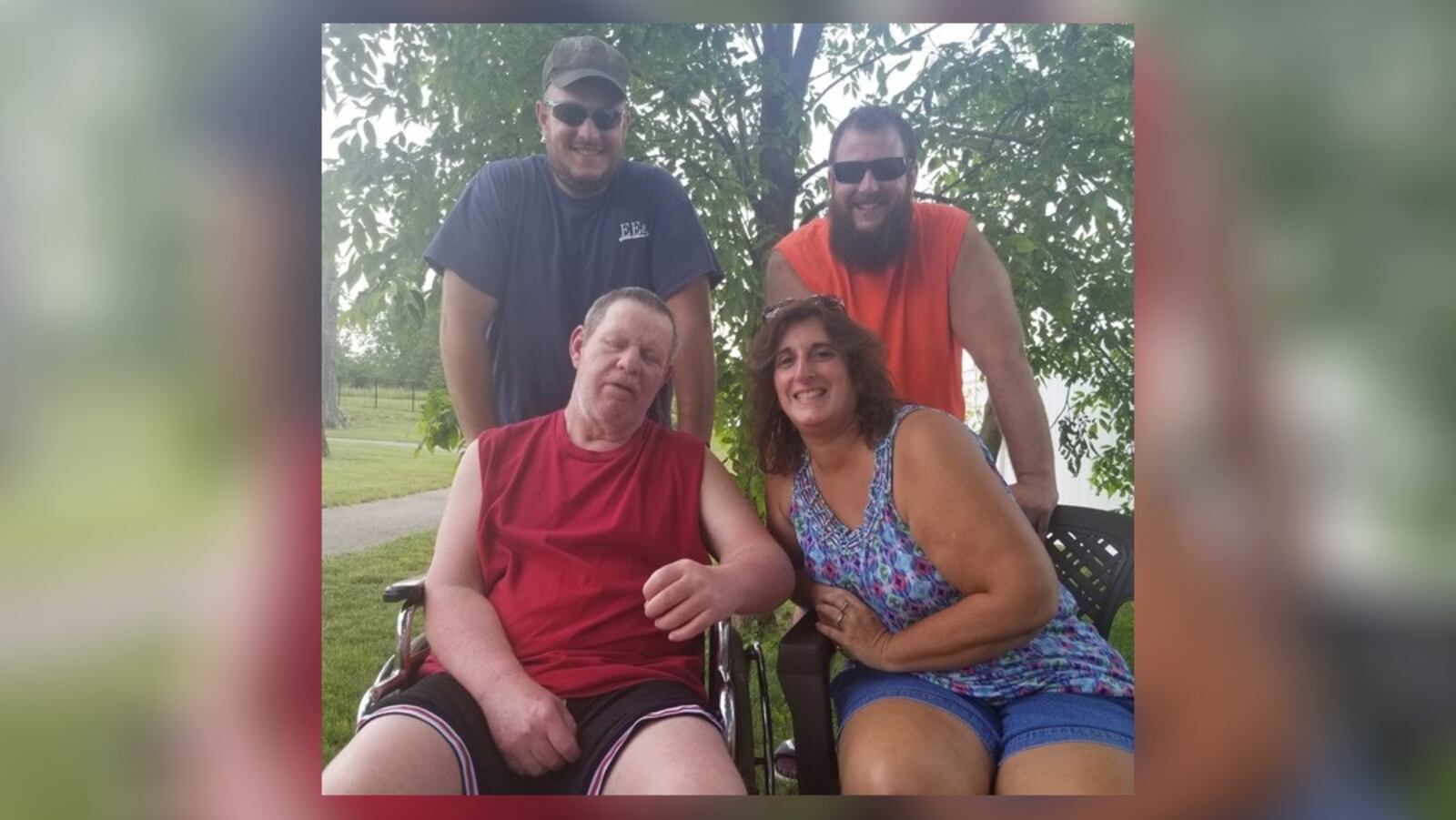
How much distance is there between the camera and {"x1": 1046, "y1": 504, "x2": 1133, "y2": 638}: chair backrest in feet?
8.42

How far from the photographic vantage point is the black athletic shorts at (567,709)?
2.45 metres

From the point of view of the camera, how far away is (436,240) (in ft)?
8.43

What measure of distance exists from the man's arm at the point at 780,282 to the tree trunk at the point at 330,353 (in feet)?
3.22

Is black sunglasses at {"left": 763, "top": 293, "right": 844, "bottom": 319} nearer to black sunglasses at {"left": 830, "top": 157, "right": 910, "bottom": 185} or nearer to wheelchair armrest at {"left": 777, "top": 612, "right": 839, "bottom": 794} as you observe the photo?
black sunglasses at {"left": 830, "top": 157, "right": 910, "bottom": 185}

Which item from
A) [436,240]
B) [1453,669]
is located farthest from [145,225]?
[1453,669]

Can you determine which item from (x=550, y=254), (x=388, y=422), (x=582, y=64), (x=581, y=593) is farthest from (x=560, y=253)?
(x=581, y=593)

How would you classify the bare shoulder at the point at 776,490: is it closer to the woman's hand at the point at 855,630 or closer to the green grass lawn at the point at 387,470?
the woman's hand at the point at 855,630

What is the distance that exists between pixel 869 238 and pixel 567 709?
1241 millimetres

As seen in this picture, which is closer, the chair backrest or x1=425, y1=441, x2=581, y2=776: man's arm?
x1=425, y1=441, x2=581, y2=776: man's arm

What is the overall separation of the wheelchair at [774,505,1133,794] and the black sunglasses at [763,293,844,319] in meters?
0.68

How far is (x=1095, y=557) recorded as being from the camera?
2.58 m

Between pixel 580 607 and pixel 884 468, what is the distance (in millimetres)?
745

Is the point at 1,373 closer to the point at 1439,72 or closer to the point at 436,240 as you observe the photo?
the point at 436,240

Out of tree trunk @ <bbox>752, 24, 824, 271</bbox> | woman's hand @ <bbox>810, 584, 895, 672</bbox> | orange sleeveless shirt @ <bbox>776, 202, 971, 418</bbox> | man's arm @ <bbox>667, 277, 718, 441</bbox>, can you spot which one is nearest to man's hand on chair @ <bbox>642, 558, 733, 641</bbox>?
woman's hand @ <bbox>810, 584, 895, 672</bbox>
